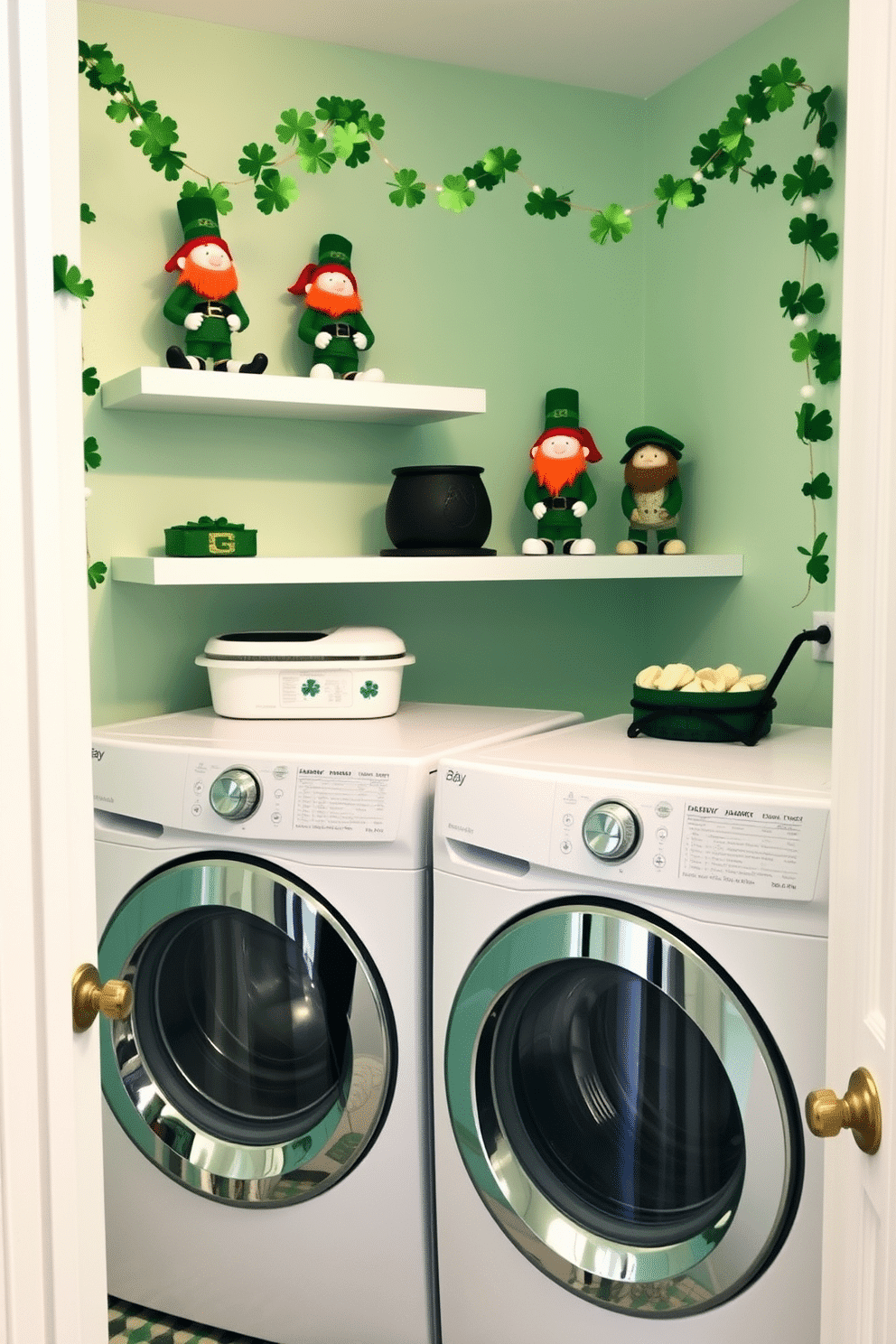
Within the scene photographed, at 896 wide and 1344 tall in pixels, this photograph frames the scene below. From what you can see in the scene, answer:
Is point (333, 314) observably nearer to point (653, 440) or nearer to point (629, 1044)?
point (653, 440)

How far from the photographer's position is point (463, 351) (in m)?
2.45

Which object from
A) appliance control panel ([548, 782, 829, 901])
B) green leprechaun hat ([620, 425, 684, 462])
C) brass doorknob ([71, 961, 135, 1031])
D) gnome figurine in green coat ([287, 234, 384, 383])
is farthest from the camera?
green leprechaun hat ([620, 425, 684, 462])

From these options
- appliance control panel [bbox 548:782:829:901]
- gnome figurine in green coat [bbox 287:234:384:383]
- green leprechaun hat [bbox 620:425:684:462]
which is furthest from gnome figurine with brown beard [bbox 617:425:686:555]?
appliance control panel [bbox 548:782:829:901]

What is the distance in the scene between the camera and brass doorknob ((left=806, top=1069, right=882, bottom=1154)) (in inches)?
30.6

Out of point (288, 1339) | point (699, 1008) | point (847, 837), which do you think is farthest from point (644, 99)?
point (288, 1339)

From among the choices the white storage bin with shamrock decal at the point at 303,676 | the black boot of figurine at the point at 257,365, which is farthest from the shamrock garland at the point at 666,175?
the white storage bin with shamrock decal at the point at 303,676

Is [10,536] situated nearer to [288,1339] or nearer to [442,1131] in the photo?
[442,1131]

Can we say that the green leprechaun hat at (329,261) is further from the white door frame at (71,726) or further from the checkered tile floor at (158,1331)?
the checkered tile floor at (158,1331)

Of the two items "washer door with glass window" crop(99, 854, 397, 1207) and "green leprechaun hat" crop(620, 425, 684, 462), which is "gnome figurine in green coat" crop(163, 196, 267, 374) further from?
"washer door with glass window" crop(99, 854, 397, 1207)

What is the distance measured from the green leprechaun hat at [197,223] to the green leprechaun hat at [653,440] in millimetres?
845

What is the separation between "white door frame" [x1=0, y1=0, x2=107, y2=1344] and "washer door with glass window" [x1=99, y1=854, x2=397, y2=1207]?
2.40 ft

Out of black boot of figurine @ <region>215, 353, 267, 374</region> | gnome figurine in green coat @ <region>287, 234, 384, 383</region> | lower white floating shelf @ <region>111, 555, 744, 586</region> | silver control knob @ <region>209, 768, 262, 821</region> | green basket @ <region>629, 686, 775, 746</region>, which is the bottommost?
silver control knob @ <region>209, 768, 262, 821</region>

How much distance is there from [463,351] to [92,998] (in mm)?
Result: 1791

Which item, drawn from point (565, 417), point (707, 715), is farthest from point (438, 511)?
point (707, 715)
